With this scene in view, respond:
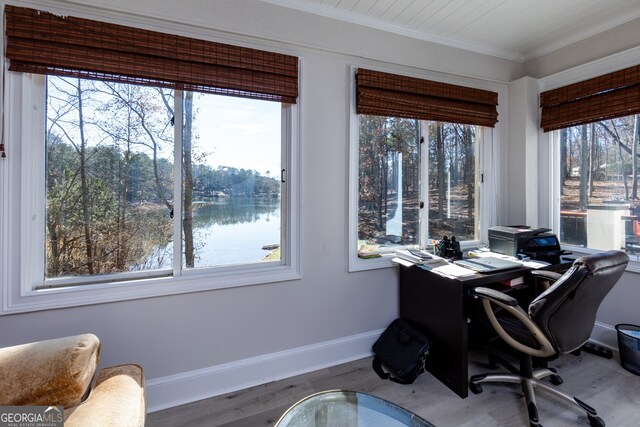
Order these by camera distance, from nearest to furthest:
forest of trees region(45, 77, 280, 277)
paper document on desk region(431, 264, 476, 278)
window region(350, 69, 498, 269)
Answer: forest of trees region(45, 77, 280, 277)
paper document on desk region(431, 264, 476, 278)
window region(350, 69, 498, 269)

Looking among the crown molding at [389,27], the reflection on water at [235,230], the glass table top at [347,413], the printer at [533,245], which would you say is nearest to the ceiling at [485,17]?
the crown molding at [389,27]

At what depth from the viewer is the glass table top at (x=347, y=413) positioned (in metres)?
1.22

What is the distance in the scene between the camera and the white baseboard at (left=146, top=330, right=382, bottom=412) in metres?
1.77

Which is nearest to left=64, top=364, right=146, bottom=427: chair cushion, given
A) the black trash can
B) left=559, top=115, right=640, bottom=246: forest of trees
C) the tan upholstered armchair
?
the tan upholstered armchair

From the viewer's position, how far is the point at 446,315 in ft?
6.26

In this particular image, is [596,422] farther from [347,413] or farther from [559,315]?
[347,413]

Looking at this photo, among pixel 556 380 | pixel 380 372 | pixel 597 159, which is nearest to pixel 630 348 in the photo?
pixel 556 380

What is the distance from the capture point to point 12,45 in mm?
1450

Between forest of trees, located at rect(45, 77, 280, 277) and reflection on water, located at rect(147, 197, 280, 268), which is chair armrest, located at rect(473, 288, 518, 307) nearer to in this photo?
reflection on water, located at rect(147, 197, 280, 268)

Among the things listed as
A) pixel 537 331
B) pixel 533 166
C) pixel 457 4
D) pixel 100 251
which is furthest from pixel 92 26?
pixel 533 166

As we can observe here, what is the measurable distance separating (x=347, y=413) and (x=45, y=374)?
1155 mm

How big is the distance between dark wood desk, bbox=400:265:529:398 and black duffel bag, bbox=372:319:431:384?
0.08m

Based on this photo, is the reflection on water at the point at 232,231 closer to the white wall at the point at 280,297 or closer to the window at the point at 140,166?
the window at the point at 140,166

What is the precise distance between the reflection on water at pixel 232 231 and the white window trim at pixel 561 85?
249 cm
